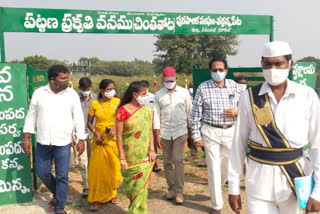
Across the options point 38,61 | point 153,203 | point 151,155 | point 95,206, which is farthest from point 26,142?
point 38,61

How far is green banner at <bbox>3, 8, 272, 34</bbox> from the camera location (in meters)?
5.41

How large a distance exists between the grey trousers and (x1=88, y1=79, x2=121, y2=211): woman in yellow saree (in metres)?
0.75

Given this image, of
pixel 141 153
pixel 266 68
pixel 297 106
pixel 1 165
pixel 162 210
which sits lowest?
pixel 162 210

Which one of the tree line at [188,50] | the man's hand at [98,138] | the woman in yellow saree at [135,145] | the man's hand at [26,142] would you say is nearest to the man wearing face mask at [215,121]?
the woman in yellow saree at [135,145]

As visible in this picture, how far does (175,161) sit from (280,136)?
270 cm

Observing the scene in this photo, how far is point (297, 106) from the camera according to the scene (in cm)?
234

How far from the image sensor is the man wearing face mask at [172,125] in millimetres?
4934

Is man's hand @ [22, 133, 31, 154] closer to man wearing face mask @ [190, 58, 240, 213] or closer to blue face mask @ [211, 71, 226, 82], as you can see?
man wearing face mask @ [190, 58, 240, 213]

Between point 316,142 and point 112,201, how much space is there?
11.3 feet

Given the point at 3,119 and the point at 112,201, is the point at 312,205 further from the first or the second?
the point at 3,119

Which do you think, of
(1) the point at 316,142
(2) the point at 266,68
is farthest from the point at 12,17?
(1) the point at 316,142

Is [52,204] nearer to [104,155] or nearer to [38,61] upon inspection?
[104,155]

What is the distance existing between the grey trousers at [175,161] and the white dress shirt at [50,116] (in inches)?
57.3

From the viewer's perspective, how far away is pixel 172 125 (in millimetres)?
4941
